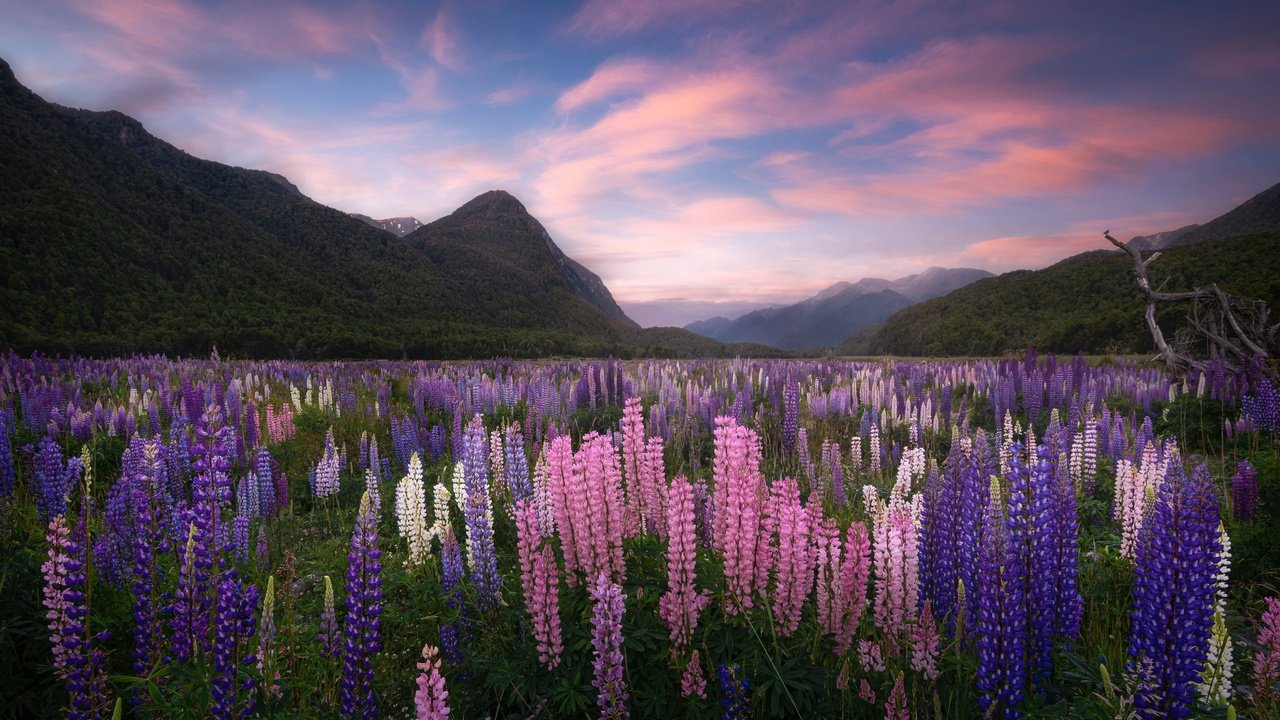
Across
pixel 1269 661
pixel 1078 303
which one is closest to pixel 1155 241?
pixel 1078 303

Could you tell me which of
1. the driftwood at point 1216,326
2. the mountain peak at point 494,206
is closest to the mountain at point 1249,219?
the driftwood at point 1216,326

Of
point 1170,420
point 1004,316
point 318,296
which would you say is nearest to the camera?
point 1170,420

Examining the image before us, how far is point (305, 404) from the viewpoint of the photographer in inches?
473

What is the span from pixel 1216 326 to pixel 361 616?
17271 mm

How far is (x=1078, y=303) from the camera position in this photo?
36.1 metres

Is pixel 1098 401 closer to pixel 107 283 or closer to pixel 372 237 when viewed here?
pixel 107 283

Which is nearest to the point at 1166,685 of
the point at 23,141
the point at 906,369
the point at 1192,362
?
the point at 1192,362

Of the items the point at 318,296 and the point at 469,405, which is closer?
the point at 469,405

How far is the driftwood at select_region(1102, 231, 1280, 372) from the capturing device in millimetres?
11195

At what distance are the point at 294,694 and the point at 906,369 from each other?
19.3 meters

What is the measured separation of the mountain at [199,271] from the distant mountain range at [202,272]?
15cm

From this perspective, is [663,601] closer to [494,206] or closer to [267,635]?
[267,635]

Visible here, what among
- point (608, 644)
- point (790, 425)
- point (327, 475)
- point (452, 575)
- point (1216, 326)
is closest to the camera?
point (608, 644)

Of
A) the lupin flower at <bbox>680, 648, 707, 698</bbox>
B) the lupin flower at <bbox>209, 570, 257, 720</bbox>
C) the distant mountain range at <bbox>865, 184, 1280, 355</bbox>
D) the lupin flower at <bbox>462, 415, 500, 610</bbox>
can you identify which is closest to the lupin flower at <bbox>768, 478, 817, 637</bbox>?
the lupin flower at <bbox>680, 648, 707, 698</bbox>
